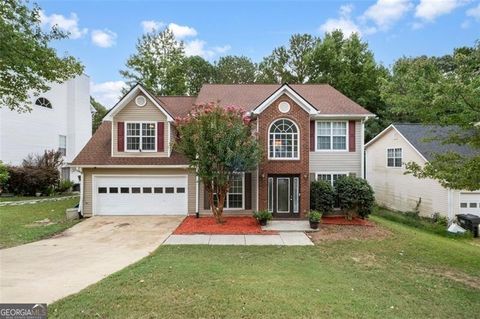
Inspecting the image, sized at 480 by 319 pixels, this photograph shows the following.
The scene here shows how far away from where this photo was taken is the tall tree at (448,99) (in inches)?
287

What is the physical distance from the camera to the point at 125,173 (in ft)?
52.9

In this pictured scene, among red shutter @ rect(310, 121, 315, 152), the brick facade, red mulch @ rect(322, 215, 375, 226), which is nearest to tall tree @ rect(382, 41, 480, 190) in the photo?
red mulch @ rect(322, 215, 375, 226)

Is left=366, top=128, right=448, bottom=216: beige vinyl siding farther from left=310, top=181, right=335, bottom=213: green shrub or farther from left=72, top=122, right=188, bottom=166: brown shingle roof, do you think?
left=72, top=122, right=188, bottom=166: brown shingle roof

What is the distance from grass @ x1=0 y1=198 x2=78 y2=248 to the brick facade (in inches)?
372

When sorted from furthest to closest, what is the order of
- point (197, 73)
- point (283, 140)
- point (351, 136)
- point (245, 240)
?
1. point (197, 73)
2. point (351, 136)
3. point (283, 140)
4. point (245, 240)

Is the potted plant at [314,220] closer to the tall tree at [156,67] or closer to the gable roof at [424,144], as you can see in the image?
the gable roof at [424,144]

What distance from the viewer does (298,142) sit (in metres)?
15.1

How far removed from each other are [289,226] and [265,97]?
8715 millimetres

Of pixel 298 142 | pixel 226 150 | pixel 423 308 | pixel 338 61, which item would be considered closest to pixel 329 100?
pixel 298 142

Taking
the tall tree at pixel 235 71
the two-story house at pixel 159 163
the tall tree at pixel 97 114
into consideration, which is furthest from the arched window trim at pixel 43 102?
the tall tree at pixel 235 71

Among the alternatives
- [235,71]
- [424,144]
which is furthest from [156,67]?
[424,144]

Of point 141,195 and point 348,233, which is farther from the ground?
point 141,195

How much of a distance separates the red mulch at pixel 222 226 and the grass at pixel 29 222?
17.9ft

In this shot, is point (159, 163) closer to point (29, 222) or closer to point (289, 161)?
point (29, 222)
